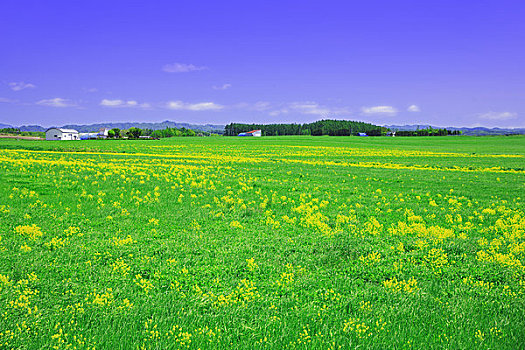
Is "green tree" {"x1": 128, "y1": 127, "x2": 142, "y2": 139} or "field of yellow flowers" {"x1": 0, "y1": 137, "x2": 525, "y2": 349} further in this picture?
"green tree" {"x1": 128, "y1": 127, "x2": 142, "y2": 139}

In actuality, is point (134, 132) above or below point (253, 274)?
above

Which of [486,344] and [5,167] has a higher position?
[5,167]

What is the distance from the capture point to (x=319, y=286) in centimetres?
707

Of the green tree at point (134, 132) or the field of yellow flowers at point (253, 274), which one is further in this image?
the green tree at point (134, 132)

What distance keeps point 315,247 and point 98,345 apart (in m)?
5.92

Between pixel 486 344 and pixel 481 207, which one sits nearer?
pixel 486 344

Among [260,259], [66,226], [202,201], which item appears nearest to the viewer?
[260,259]

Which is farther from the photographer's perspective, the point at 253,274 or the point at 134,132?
the point at 134,132

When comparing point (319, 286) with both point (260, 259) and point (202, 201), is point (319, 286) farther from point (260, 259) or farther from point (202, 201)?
point (202, 201)

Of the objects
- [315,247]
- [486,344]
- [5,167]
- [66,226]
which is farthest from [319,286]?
[5,167]

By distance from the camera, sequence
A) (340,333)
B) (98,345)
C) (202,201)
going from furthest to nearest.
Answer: (202,201) < (340,333) < (98,345)

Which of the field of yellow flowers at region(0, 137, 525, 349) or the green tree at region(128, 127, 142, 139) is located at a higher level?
the green tree at region(128, 127, 142, 139)

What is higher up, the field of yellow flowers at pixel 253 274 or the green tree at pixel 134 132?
the green tree at pixel 134 132

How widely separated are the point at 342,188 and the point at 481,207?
6987mm
